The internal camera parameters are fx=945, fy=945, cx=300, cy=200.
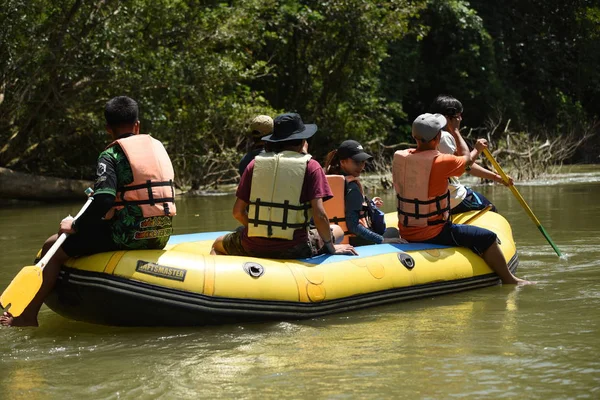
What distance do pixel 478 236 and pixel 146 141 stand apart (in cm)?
210

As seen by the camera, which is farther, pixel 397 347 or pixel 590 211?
pixel 590 211

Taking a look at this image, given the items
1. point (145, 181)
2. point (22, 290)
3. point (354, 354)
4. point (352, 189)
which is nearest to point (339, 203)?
point (352, 189)

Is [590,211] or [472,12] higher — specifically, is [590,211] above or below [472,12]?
below

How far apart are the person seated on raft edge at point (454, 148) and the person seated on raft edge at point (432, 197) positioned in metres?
0.16

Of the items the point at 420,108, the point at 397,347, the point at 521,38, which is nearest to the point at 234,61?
the point at 420,108

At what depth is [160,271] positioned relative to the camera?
14.9 feet

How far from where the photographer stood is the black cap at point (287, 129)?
15.8ft

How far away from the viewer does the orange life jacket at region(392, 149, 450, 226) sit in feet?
17.5

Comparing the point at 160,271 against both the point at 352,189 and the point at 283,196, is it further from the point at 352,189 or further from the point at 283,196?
the point at 352,189

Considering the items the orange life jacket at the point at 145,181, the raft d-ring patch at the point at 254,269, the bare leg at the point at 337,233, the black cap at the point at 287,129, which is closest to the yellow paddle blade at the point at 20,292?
the orange life jacket at the point at 145,181

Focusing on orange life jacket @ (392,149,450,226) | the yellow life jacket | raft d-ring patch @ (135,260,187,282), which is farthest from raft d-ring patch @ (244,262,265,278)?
orange life jacket @ (392,149,450,226)

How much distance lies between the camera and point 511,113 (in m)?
21.2

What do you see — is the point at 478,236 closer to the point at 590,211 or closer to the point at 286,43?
the point at 590,211

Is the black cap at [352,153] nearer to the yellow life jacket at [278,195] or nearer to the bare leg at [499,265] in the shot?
the yellow life jacket at [278,195]
